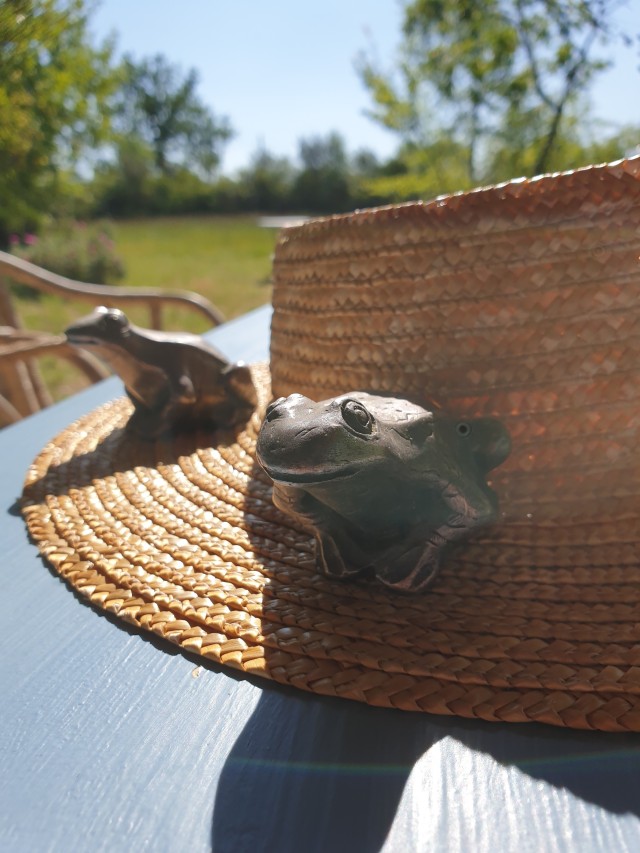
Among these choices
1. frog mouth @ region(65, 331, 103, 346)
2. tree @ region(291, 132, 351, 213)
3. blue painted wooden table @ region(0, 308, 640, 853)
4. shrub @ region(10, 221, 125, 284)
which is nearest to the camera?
blue painted wooden table @ region(0, 308, 640, 853)

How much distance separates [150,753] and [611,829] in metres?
0.37

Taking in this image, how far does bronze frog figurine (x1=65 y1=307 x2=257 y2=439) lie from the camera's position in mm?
1172

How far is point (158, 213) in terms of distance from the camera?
16594 mm

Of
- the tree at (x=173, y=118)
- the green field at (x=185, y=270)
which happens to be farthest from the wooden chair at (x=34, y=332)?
the tree at (x=173, y=118)

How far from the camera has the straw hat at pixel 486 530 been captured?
0.58 metres

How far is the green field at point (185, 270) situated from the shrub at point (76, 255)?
264mm

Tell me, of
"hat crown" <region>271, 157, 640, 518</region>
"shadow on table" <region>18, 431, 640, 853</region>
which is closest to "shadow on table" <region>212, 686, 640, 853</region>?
"shadow on table" <region>18, 431, 640, 853</region>

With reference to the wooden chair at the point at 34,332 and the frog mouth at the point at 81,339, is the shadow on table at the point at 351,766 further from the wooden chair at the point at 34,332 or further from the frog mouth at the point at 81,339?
the wooden chair at the point at 34,332

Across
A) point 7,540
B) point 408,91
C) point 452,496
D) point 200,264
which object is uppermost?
point 408,91

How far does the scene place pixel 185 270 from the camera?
8.52 meters

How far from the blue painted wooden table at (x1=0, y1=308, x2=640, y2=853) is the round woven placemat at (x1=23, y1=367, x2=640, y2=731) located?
2cm

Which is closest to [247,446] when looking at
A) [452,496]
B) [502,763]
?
[452,496]

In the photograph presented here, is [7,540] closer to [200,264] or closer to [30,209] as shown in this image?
[30,209]

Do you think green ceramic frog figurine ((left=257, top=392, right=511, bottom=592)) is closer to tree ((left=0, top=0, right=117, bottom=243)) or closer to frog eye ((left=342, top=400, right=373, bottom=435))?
frog eye ((left=342, top=400, right=373, bottom=435))
